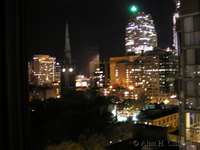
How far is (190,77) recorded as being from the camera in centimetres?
155

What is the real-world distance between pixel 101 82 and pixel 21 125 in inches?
1018

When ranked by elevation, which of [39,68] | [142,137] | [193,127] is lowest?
[142,137]

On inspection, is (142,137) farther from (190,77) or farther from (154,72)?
(154,72)

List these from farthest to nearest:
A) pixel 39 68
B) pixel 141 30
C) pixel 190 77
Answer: pixel 141 30, pixel 39 68, pixel 190 77

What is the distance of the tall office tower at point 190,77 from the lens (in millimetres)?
1541

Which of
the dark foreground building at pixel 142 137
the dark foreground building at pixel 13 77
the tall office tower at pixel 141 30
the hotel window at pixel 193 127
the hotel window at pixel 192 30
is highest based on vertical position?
the tall office tower at pixel 141 30

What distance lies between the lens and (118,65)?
23812 millimetres

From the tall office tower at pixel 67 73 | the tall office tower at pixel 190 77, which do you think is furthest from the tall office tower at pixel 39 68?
the tall office tower at pixel 67 73

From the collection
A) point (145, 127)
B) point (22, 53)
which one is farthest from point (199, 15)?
point (145, 127)

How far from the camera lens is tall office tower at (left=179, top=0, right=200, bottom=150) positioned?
1.54m

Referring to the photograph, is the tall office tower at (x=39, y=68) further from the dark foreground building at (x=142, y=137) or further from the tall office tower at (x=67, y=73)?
the dark foreground building at (x=142, y=137)

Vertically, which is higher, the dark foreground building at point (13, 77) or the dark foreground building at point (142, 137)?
the dark foreground building at point (13, 77)

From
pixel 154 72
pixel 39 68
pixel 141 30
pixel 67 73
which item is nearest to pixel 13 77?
pixel 39 68

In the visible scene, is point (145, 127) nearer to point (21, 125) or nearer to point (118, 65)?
point (21, 125)
